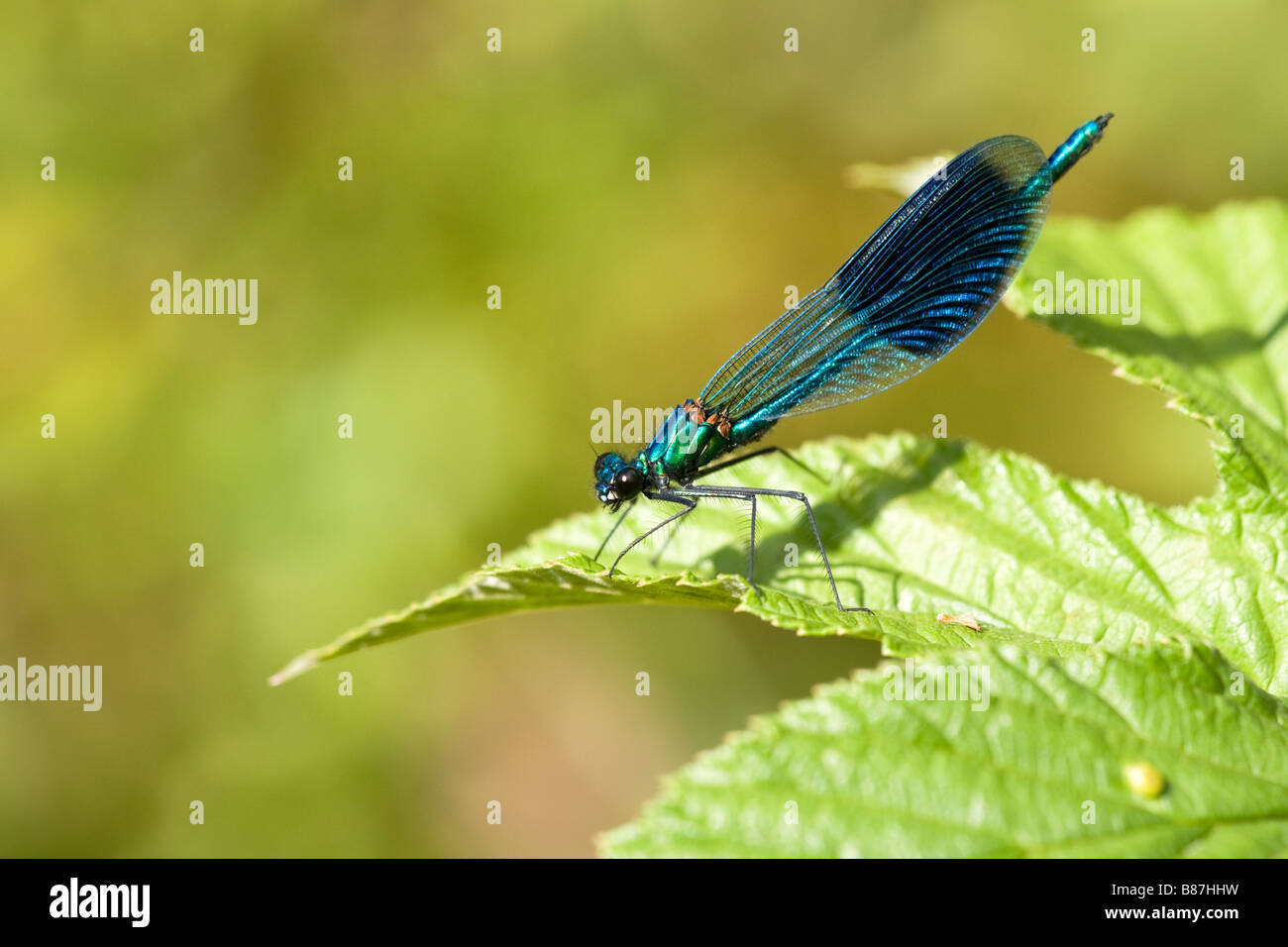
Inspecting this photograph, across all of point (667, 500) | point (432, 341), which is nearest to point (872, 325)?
point (667, 500)

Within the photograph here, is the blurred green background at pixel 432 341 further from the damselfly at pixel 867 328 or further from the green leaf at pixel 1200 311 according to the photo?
the green leaf at pixel 1200 311

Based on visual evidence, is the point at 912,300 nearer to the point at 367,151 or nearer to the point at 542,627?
the point at 542,627

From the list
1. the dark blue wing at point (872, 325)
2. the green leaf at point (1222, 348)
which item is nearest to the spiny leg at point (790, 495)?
the dark blue wing at point (872, 325)

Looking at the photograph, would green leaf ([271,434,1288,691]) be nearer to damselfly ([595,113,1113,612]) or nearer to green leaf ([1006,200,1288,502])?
green leaf ([1006,200,1288,502])

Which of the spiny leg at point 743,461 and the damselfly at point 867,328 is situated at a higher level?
the damselfly at point 867,328

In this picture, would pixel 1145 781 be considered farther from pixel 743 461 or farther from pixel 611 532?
pixel 743 461

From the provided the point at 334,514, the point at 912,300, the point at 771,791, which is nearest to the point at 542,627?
the point at 334,514

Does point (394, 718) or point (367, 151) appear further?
point (367, 151)
